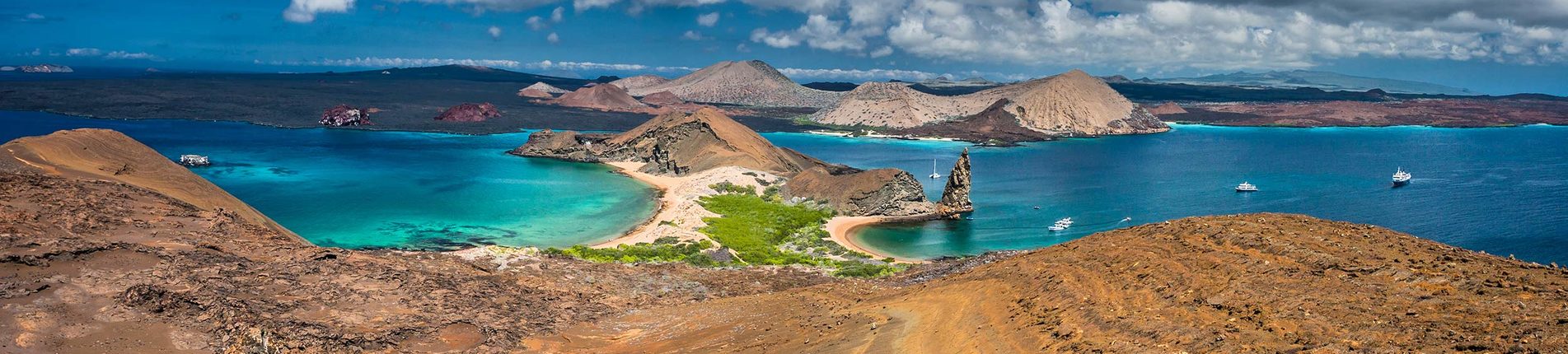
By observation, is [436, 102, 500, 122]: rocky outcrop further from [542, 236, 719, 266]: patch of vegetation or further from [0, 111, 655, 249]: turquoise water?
[542, 236, 719, 266]: patch of vegetation

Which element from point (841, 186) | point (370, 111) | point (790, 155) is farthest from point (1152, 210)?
point (370, 111)

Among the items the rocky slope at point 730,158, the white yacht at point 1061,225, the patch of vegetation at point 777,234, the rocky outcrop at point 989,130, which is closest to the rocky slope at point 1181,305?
the patch of vegetation at point 777,234

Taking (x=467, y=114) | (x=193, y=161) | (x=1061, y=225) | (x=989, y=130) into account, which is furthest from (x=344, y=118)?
(x=1061, y=225)

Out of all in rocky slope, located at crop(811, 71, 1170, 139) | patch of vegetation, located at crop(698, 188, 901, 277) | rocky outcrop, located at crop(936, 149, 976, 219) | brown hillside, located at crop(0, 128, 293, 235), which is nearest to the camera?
brown hillside, located at crop(0, 128, 293, 235)

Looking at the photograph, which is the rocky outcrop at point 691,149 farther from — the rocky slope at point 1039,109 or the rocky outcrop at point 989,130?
the rocky slope at point 1039,109

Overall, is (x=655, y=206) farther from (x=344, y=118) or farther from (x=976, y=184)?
(x=344, y=118)

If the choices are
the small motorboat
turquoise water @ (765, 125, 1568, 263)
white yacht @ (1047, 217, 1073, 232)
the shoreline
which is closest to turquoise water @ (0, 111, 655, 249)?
the shoreline
